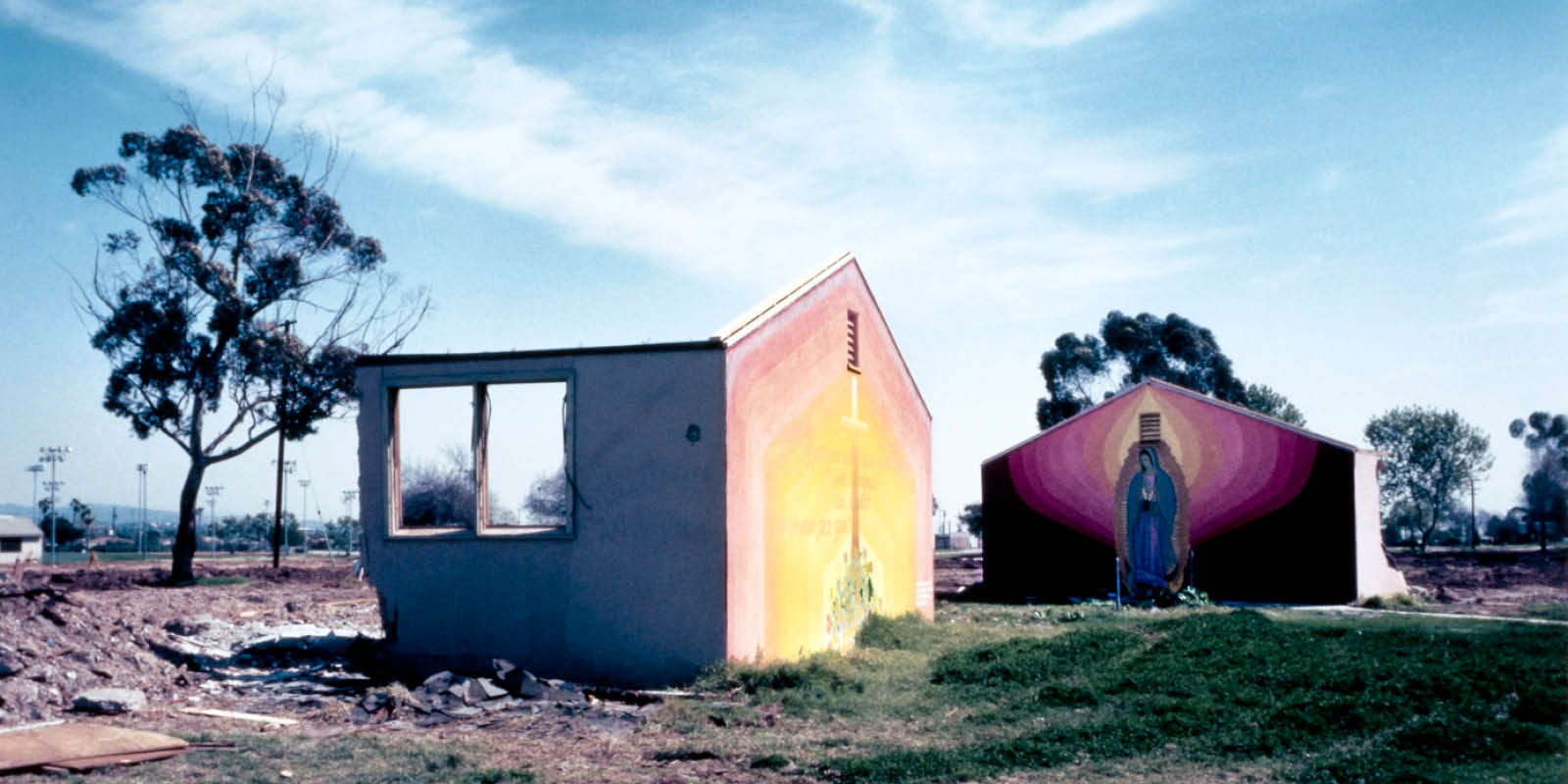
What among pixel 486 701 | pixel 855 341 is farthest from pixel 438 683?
pixel 855 341

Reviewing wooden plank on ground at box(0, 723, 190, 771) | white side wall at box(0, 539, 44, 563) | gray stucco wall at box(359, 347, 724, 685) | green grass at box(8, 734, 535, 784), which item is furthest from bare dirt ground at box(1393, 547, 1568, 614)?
white side wall at box(0, 539, 44, 563)

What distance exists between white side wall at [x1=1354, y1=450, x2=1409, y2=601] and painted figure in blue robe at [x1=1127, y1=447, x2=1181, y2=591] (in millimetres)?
3770

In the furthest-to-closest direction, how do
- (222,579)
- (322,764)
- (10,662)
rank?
(222,579) → (10,662) → (322,764)

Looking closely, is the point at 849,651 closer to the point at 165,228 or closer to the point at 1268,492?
the point at 1268,492

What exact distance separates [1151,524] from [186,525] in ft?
77.0

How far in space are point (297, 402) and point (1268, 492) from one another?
23597mm

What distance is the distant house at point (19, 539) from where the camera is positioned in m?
69.4

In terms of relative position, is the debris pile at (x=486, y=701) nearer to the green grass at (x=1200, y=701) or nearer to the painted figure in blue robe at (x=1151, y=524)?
the green grass at (x=1200, y=701)

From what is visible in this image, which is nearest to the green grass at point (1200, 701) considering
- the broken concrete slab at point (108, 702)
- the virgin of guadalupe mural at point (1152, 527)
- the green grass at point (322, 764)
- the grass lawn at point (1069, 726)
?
the grass lawn at point (1069, 726)

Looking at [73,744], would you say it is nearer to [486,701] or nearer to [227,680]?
[486,701]

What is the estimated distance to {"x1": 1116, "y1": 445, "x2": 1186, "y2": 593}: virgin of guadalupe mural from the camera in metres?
25.4

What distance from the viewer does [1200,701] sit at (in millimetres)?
9945

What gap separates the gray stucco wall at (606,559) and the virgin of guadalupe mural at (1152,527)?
16.7m

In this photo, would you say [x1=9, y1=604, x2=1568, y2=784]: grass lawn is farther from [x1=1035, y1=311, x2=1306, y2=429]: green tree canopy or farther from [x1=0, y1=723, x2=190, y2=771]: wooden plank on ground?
[x1=1035, y1=311, x2=1306, y2=429]: green tree canopy
